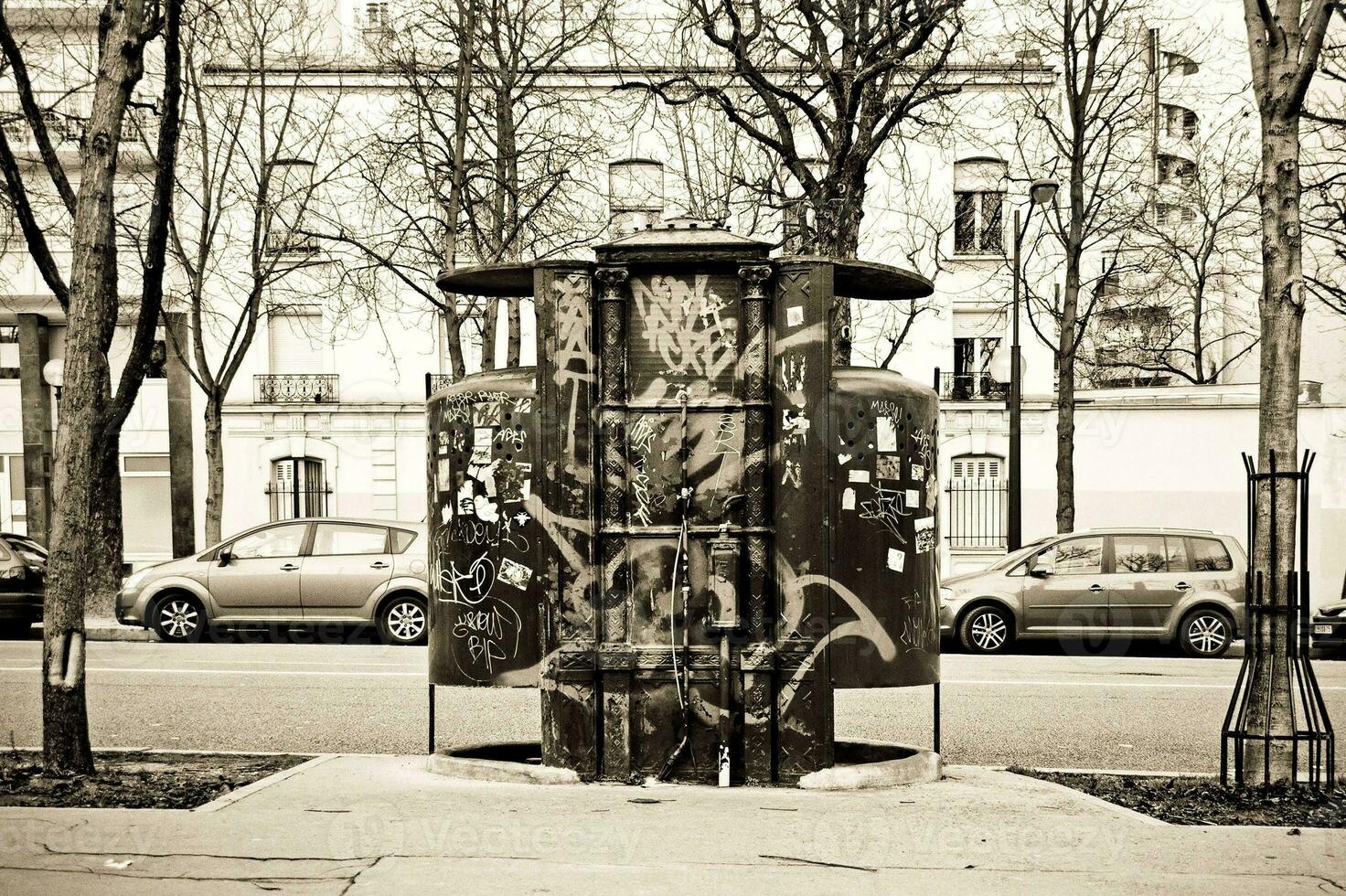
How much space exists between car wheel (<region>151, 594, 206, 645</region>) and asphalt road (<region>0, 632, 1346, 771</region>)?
4.46 feet

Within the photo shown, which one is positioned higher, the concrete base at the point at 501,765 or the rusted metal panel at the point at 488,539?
the rusted metal panel at the point at 488,539

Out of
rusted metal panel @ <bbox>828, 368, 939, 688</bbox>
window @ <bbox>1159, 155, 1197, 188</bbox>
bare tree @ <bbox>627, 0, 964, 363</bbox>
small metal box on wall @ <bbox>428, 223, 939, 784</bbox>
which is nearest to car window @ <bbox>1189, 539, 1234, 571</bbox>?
bare tree @ <bbox>627, 0, 964, 363</bbox>

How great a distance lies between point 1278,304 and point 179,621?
13804 mm

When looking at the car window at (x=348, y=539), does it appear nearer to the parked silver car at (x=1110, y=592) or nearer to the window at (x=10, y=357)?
the parked silver car at (x=1110, y=592)

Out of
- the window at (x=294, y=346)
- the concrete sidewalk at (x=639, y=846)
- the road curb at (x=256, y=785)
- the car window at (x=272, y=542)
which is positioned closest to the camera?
the concrete sidewalk at (x=639, y=846)

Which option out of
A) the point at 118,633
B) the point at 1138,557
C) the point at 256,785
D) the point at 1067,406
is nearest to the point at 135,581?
the point at 118,633

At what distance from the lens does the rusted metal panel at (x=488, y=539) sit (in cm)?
701

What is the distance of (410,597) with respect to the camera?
16281 millimetres

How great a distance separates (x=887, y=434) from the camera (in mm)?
7062

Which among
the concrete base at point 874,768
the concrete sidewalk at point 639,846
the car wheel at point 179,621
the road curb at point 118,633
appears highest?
the concrete sidewalk at point 639,846

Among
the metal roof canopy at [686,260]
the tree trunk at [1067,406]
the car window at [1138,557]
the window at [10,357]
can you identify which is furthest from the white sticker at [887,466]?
the window at [10,357]

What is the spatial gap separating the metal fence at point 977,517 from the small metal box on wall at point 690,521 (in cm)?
2239

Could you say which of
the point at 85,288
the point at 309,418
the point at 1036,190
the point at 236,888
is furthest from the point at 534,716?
the point at 309,418

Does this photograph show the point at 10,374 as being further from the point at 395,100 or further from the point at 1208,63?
the point at 1208,63
